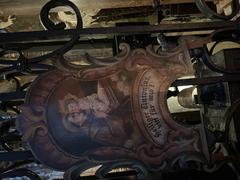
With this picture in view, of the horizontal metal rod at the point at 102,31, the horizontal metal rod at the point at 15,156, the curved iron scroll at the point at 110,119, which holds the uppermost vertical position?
the horizontal metal rod at the point at 102,31

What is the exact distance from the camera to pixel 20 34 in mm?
1062

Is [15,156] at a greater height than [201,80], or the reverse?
[201,80]

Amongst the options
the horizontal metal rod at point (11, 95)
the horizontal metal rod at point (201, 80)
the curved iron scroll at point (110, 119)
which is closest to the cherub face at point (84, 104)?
the curved iron scroll at point (110, 119)

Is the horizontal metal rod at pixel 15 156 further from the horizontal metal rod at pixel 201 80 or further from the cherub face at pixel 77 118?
the horizontal metal rod at pixel 201 80

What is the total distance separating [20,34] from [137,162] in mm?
592

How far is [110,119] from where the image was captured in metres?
1.05

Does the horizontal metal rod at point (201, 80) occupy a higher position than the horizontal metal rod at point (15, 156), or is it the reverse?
the horizontal metal rod at point (201, 80)

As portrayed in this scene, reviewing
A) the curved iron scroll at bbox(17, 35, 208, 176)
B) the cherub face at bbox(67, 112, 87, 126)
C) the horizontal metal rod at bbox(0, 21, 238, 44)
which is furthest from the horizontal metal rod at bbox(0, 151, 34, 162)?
the horizontal metal rod at bbox(0, 21, 238, 44)

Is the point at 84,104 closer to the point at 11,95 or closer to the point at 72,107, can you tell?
the point at 72,107

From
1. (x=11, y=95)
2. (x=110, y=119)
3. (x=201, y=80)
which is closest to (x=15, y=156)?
(x=11, y=95)

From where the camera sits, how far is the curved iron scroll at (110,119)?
39.9 inches

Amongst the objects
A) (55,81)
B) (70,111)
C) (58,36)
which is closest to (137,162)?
(70,111)

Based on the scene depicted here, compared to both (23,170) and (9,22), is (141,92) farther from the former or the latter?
(9,22)

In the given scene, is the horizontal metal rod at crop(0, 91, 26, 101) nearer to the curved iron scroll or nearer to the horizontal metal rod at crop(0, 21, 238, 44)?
the curved iron scroll
